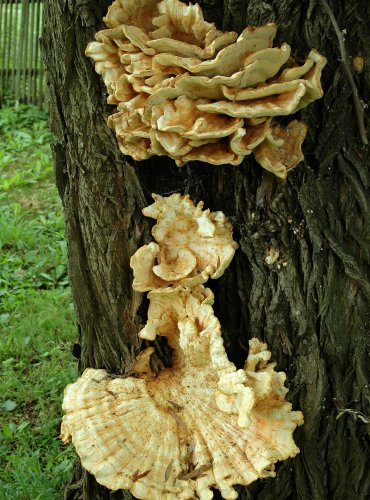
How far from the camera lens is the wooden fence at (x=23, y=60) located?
402 inches

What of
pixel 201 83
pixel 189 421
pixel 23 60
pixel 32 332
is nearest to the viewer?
pixel 201 83

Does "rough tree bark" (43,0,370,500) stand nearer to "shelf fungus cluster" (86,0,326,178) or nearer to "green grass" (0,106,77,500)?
"shelf fungus cluster" (86,0,326,178)

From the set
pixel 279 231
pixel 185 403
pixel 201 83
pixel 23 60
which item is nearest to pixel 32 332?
pixel 185 403

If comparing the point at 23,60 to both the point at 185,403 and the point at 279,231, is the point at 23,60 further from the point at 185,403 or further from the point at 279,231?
the point at 185,403

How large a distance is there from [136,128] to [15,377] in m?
3.17

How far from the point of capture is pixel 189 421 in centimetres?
241

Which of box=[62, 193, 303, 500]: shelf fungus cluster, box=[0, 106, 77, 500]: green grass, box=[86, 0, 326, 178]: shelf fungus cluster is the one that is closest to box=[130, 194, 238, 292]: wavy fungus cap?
box=[62, 193, 303, 500]: shelf fungus cluster

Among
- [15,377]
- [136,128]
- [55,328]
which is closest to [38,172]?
[55,328]

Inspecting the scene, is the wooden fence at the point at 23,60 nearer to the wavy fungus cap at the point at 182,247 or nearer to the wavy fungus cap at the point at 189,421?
the wavy fungus cap at the point at 182,247

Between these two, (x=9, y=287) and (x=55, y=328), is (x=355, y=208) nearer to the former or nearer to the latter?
(x=55, y=328)

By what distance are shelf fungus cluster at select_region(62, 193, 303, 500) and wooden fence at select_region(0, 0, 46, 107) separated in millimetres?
8724

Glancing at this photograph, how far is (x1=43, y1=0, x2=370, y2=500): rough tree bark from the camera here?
91.9 inches

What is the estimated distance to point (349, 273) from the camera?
252 centimetres

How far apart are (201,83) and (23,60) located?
9.65 meters
